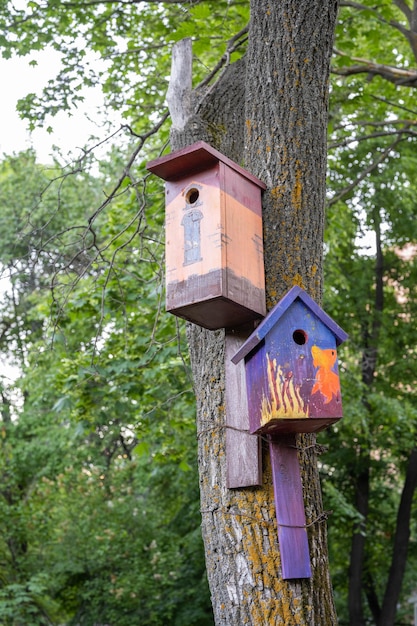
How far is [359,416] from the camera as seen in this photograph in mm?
8227

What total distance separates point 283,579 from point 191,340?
3.39ft

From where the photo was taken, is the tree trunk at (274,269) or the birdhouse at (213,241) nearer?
the tree trunk at (274,269)

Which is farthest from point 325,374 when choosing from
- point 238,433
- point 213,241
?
point 213,241

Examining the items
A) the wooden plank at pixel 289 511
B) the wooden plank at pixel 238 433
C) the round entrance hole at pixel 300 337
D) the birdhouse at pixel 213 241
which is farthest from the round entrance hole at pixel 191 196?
the wooden plank at pixel 289 511

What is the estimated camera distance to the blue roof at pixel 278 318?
2488 millimetres

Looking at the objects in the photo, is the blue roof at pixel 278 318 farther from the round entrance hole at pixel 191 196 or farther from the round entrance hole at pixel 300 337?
the round entrance hole at pixel 191 196

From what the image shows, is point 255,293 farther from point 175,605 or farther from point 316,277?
point 175,605

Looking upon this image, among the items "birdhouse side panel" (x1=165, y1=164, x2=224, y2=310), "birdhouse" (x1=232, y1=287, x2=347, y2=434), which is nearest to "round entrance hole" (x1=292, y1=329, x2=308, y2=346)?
"birdhouse" (x1=232, y1=287, x2=347, y2=434)

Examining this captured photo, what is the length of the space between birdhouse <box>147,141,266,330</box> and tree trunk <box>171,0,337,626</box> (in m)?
0.11

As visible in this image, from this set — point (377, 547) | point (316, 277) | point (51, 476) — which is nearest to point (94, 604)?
point (51, 476)

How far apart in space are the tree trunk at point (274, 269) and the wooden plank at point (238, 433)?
40 mm

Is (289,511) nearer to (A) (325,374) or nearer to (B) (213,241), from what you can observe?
(A) (325,374)

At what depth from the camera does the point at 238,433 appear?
259 cm

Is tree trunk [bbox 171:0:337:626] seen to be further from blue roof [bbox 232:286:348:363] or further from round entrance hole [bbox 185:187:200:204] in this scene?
round entrance hole [bbox 185:187:200:204]
